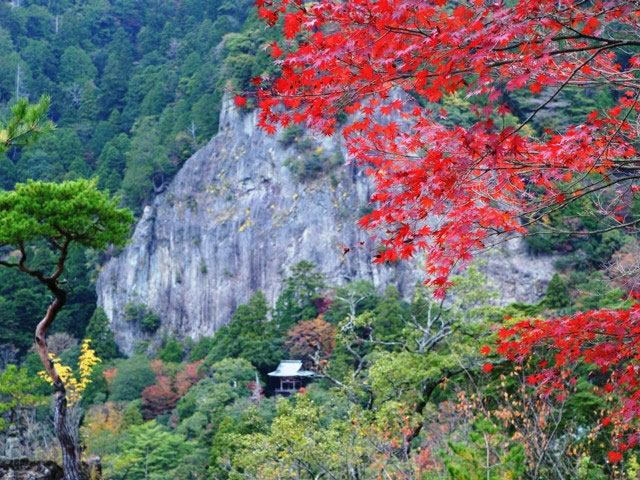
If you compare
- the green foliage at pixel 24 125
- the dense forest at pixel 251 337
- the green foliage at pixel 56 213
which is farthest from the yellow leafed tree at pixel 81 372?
the green foliage at pixel 24 125

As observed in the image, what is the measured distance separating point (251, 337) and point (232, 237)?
375 inches

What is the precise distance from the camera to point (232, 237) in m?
33.5

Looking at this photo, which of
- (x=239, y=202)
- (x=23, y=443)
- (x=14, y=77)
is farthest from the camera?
(x=14, y=77)

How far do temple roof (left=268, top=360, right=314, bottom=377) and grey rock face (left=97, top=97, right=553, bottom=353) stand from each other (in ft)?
19.7

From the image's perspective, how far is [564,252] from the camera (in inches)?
1040

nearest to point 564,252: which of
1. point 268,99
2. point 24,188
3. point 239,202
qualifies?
point 239,202

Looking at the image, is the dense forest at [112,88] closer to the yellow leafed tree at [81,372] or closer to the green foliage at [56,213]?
the yellow leafed tree at [81,372]

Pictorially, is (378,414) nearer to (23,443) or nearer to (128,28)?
(23,443)

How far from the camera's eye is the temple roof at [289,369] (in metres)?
23.8

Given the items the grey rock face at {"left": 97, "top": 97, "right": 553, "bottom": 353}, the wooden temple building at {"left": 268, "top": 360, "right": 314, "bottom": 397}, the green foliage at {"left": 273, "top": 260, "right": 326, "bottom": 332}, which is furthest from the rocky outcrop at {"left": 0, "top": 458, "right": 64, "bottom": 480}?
the grey rock face at {"left": 97, "top": 97, "right": 553, "bottom": 353}

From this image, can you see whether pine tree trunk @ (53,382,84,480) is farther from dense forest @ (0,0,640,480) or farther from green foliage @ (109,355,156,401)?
green foliage @ (109,355,156,401)

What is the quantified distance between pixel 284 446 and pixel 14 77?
153 ft

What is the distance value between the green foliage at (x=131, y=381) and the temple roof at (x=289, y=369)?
15.1 ft

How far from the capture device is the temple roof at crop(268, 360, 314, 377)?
938 inches
